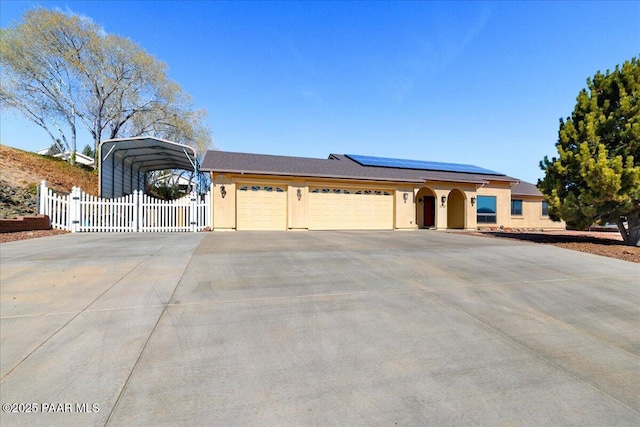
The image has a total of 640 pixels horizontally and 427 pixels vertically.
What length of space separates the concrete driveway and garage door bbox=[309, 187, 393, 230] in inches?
387

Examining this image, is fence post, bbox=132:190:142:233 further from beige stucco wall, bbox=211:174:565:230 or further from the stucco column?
the stucco column

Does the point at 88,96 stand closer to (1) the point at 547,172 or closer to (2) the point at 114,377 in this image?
(2) the point at 114,377

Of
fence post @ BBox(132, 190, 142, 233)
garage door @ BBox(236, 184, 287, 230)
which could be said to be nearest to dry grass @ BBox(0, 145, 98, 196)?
fence post @ BBox(132, 190, 142, 233)

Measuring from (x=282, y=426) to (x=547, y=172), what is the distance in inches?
500

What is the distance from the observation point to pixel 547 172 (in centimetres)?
1100

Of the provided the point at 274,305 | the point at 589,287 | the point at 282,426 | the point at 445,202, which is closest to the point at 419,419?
the point at 282,426

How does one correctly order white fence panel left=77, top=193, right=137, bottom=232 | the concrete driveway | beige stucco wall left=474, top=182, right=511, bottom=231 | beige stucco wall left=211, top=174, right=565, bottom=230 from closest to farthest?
the concrete driveway
white fence panel left=77, top=193, right=137, bottom=232
beige stucco wall left=211, top=174, right=565, bottom=230
beige stucco wall left=474, top=182, right=511, bottom=231

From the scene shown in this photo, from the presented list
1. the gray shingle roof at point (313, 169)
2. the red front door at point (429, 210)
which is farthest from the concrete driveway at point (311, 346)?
the red front door at point (429, 210)

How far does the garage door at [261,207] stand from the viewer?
1439 centimetres

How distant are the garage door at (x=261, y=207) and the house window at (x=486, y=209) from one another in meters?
12.9

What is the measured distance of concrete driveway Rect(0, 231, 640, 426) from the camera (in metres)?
2.21

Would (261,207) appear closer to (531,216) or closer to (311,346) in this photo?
(311,346)

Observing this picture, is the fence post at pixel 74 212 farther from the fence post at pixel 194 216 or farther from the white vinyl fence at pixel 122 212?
Result: the fence post at pixel 194 216

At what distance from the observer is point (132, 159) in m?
19.6
